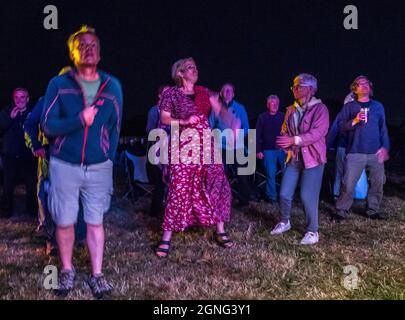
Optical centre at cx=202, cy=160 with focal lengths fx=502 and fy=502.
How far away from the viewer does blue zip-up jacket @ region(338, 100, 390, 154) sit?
661 cm

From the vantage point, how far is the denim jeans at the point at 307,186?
5477mm

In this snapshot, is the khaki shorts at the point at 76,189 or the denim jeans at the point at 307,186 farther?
the denim jeans at the point at 307,186

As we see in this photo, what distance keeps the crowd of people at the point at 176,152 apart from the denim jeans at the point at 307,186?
0.04 ft

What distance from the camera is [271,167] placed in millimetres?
8344

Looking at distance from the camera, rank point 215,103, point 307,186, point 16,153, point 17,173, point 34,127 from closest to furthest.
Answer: point 34,127 → point 215,103 → point 307,186 → point 16,153 → point 17,173

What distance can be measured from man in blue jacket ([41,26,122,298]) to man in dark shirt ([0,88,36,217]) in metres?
3.36

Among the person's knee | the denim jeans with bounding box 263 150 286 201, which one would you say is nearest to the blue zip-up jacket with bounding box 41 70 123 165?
the person's knee

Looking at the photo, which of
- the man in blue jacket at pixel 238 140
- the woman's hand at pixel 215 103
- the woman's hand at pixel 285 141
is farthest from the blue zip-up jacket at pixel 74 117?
the man in blue jacket at pixel 238 140

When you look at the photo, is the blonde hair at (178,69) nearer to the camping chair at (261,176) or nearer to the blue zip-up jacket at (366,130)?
the blue zip-up jacket at (366,130)

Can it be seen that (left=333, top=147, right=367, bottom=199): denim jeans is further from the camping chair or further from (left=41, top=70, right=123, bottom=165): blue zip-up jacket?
(left=41, top=70, right=123, bottom=165): blue zip-up jacket

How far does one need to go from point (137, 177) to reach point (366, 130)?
3840 millimetres

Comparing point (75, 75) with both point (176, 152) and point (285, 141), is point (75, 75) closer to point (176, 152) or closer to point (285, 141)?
point (176, 152)

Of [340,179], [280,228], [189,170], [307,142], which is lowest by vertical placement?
[280,228]

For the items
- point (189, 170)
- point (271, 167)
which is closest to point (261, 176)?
point (271, 167)
